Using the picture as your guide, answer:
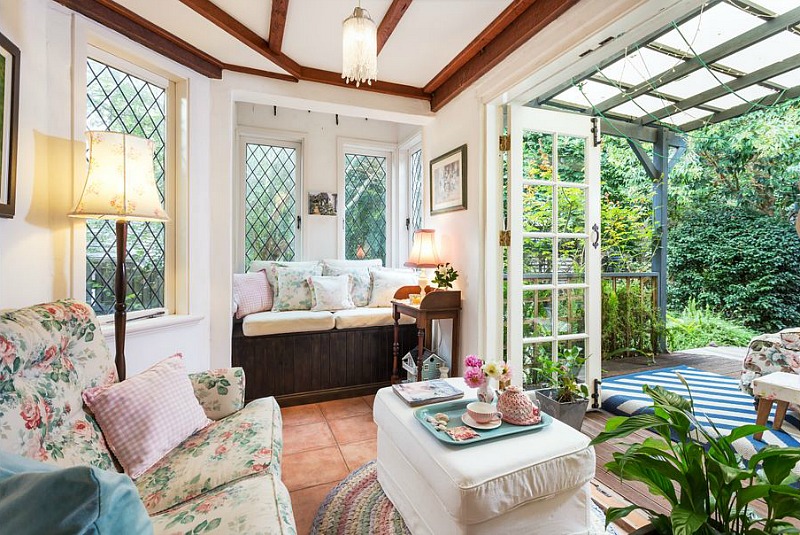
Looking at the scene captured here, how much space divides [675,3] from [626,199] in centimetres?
Result: 349

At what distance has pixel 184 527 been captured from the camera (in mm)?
944

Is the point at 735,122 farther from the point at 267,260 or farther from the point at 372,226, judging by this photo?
the point at 267,260

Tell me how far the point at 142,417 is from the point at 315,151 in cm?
321

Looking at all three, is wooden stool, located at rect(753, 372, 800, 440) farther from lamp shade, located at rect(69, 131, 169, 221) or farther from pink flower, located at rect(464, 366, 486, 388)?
lamp shade, located at rect(69, 131, 169, 221)

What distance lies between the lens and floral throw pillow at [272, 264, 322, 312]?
3301 millimetres

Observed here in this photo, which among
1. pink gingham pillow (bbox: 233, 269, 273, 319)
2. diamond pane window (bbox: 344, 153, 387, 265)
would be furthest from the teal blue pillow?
diamond pane window (bbox: 344, 153, 387, 265)

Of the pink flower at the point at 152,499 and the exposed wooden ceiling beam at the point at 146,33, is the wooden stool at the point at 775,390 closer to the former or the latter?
the pink flower at the point at 152,499

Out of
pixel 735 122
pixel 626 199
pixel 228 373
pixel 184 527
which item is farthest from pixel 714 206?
pixel 184 527

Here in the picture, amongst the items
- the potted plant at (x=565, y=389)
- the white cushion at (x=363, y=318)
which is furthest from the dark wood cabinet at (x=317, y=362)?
the potted plant at (x=565, y=389)

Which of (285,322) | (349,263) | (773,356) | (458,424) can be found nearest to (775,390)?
(773,356)

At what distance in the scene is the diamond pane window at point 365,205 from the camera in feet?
13.8

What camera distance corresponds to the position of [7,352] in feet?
3.36

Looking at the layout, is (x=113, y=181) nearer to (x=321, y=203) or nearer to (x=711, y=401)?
(x=321, y=203)

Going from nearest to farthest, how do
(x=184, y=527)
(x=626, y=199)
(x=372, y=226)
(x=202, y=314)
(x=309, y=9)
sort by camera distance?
1. (x=184, y=527)
2. (x=309, y=9)
3. (x=202, y=314)
4. (x=372, y=226)
5. (x=626, y=199)
